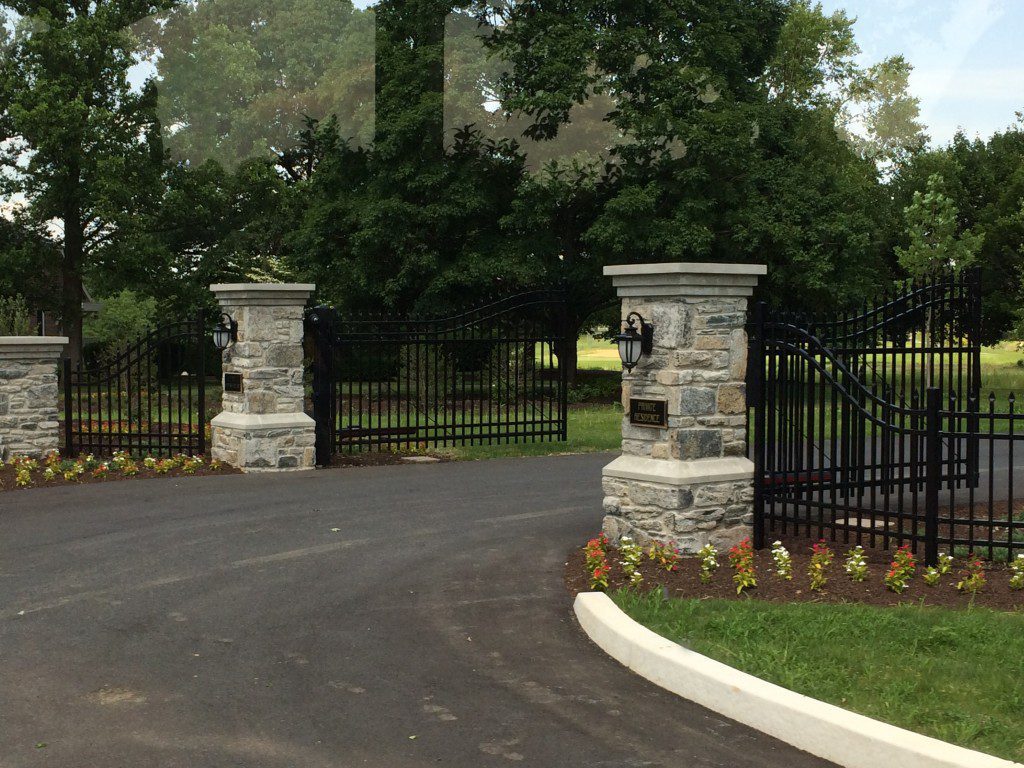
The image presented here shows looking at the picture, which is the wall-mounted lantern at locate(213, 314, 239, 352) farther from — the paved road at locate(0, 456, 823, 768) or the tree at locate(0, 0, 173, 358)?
the tree at locate(0, 0, 173, 358)

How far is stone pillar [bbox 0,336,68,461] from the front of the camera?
52.9 feet

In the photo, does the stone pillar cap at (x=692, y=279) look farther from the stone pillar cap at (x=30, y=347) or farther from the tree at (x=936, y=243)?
the tree at (x=936, y=243)

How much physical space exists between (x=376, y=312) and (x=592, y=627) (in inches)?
1020

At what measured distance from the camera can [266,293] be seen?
15297mm

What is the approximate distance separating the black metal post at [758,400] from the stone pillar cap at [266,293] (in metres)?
7.40

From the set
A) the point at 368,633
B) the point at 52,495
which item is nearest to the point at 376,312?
the point at 52,495

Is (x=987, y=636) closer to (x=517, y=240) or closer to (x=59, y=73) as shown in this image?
(x=517, y=240)

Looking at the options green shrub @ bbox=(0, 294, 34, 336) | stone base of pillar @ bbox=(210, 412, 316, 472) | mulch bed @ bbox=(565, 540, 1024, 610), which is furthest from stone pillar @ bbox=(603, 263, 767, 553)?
green shrub @ bbox=(0, 294, 34, 336)

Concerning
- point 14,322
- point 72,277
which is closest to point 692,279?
point 14,322

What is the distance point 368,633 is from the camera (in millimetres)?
7566

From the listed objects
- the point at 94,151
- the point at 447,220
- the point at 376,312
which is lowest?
the point at 376,312

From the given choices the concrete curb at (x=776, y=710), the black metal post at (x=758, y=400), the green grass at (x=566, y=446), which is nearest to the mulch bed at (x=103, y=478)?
the green grass at (x=566, y=446)

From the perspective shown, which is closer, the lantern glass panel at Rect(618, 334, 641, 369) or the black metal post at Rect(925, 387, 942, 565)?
the black metal post at Rect(925, 387, 942, 565)

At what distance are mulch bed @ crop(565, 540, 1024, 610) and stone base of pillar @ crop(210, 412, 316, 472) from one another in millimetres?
6975
